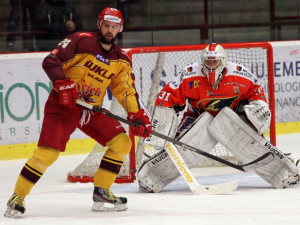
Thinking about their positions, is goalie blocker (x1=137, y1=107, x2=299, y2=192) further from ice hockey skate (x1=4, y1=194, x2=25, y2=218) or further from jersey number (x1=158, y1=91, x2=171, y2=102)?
ice hockey skate (x1=4, y1=194, x2=25, y2=218)

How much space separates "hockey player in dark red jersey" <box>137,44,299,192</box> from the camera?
6008mm

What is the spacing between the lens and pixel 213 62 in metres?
5.95

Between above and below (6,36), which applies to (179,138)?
below

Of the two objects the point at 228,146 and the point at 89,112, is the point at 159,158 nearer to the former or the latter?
the point at 228,146

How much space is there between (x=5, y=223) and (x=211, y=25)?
15.2 ft

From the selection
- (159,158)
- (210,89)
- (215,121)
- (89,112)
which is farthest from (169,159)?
(89,112)

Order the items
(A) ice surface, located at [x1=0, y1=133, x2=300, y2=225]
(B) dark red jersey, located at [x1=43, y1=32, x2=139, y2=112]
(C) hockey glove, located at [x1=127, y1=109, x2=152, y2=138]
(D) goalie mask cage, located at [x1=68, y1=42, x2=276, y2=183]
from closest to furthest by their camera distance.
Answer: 1. (A) ice surface, located at [x1=0, y1=133, x2=300, y2=225]
2. (B) dark red jersey, located at [x1=43, y1=32, x2=139, y2=112]
3. (C) hockey glove, located at [x1=127, y1=109, x2=152, y2=138]
4. (D) goalie mask cage, located at [x1=68, y1=42, x2=276, y2=183]

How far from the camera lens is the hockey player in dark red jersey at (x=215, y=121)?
19.7 ft

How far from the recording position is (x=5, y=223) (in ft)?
15.9

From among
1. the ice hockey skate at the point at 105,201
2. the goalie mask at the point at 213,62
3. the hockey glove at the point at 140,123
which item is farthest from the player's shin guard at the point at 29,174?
the goalie mask at the point at 213,62

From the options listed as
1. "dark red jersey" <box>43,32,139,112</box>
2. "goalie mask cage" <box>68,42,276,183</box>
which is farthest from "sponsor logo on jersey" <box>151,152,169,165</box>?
"dark red jersey" <box>43,32,139,112</box>

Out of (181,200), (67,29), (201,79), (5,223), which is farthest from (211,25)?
(5,223)

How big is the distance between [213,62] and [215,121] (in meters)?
0.39

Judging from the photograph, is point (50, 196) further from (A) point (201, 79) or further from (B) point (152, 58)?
(B) point (152, 58)
